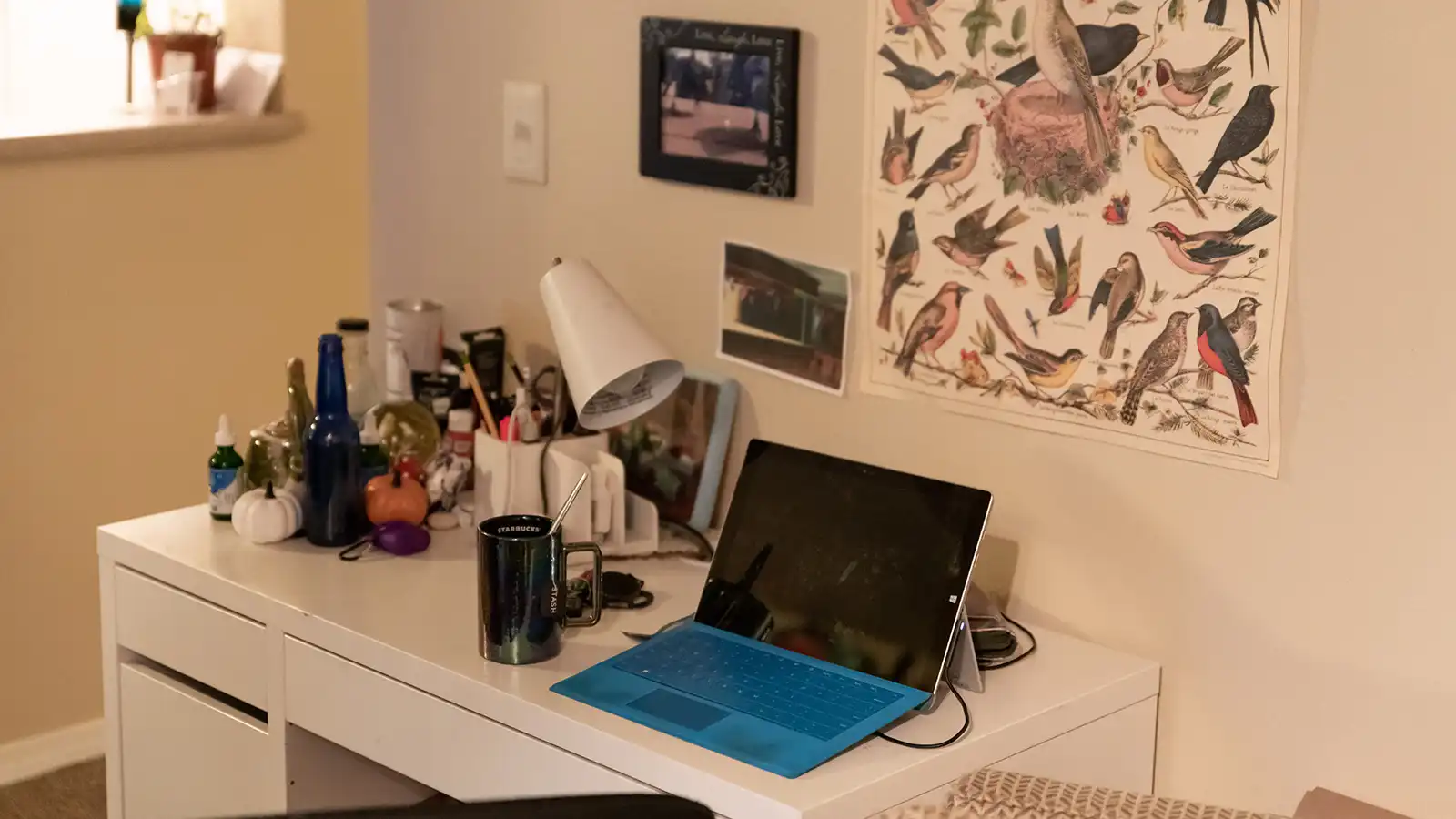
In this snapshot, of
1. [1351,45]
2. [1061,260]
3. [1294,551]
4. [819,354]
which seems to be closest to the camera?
[1351,45]

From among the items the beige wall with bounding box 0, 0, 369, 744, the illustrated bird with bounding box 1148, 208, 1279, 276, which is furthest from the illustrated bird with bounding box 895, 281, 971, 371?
the beige wall with bounding box 0, 0, 369, 744

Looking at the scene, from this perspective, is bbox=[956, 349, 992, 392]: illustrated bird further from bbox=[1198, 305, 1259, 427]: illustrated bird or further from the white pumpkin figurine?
the white pumpkin figurine

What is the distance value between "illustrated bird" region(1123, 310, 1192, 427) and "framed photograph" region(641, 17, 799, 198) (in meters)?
0.47

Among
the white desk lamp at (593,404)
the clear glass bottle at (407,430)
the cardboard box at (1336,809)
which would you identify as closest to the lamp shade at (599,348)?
the white desk lamp at (593,404)

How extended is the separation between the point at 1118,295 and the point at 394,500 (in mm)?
849

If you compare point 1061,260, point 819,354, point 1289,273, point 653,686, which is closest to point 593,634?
point 653,686

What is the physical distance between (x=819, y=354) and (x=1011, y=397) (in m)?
0.26

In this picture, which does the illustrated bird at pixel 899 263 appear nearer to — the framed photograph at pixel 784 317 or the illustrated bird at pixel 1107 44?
the framed photograph at pixel 784 317

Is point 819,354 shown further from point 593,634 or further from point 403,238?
point 403,238

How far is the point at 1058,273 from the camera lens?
5.49ft

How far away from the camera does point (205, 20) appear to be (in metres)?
2.88

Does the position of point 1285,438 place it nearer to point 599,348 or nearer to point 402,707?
point 599,348

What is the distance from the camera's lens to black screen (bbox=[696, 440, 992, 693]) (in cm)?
154

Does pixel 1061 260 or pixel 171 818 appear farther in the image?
pixel 171 818
